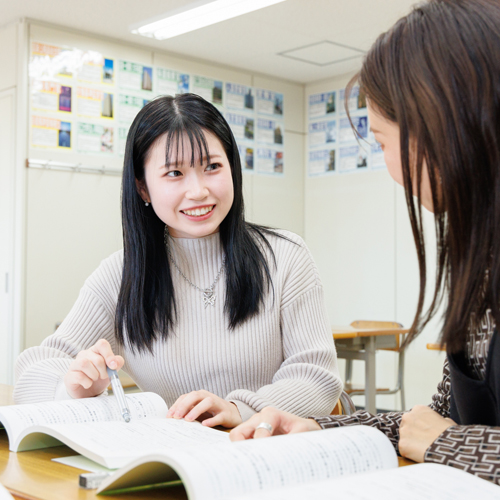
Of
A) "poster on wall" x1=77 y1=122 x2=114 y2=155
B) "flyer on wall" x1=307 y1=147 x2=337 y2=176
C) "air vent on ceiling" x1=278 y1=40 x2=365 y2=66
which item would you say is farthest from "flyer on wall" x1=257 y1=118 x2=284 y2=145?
→ "poster on wall" x1=77 y1=122 x2=114 y2=155

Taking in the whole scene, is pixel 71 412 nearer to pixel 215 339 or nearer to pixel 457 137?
pixel 215 339

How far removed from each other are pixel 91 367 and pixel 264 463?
61cm

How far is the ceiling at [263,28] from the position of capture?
→ 4.08 m

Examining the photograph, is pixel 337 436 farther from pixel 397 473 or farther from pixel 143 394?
pixel 143 394

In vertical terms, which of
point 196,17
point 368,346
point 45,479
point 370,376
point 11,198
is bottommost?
point 370,376

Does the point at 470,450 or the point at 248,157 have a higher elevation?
the point at 248,157

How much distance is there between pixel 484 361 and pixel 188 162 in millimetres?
834

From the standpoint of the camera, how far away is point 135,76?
188 inches

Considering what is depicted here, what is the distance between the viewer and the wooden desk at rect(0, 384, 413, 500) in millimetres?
758

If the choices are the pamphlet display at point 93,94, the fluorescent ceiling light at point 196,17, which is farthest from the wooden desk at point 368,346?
the fluorescent ceiling light at point 196,17

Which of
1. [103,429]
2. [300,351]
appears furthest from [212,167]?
[103,429]

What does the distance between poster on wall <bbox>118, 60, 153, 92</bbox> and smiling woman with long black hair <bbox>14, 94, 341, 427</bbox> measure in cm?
329

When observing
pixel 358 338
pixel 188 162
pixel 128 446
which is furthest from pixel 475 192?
pixel 358 338

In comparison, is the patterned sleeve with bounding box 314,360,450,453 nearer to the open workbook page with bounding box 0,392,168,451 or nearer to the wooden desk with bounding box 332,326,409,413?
the open workbook page with bounding box 0,392,168,451
